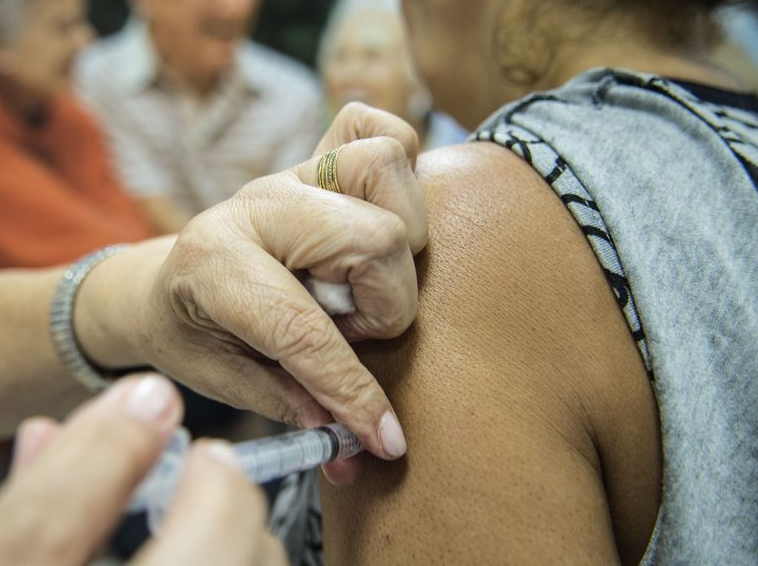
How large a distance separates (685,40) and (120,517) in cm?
92

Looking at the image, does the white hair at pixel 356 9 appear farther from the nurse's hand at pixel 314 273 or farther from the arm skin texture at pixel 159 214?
the nurse's hand at pixel 314 273

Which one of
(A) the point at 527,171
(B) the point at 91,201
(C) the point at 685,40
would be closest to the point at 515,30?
(C) the point at 685,40

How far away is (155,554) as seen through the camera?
364mm

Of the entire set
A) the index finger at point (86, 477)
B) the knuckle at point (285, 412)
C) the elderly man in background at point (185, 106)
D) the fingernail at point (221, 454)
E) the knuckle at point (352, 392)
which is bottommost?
the elderly man in background at point (185, 106)

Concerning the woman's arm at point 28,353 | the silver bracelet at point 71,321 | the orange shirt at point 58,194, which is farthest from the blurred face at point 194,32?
the silver bracelet at point 71,321

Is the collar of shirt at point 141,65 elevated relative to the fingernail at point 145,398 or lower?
lower

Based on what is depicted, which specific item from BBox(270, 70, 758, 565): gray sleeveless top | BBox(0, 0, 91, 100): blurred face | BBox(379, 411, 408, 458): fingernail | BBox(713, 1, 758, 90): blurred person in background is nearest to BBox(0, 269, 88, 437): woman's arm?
BBox(379, 411, 408, 458): fingernail

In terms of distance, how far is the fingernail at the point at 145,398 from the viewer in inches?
15.8

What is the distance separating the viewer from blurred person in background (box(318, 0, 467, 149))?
9.46 ft

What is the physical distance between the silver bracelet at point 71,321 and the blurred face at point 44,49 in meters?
1.58

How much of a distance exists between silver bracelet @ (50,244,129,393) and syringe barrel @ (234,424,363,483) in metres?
0.51

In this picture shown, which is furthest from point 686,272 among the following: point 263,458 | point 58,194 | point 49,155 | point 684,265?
point 49,155

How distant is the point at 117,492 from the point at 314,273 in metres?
0.28

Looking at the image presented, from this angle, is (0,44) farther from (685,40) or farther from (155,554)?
(155,554)
